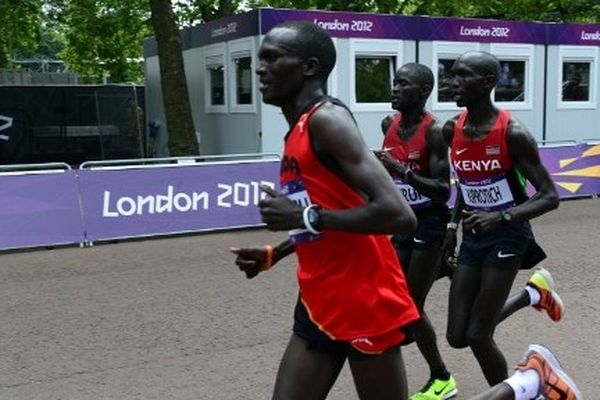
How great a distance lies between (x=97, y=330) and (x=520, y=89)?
14.0m

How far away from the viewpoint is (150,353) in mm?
5730

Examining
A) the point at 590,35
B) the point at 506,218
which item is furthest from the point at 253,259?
the point at 590,35

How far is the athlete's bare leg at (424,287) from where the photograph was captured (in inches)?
186

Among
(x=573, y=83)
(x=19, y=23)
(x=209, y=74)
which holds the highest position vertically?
(x=19, y=23)

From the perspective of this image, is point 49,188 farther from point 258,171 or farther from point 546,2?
point 546,2

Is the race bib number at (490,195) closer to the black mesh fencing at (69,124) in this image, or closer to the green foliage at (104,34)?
the black mesh fencing at (69,124)

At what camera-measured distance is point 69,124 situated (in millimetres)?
19250

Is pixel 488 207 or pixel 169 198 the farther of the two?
pixel 169 198

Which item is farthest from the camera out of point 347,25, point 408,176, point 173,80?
point 347,25

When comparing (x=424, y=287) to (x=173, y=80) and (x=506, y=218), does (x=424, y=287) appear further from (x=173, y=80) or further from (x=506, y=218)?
(x=173, y=80)

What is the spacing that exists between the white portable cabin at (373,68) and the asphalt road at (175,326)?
6558mm

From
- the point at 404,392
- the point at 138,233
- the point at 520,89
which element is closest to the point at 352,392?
the point at 404,392

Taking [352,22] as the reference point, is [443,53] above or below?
below

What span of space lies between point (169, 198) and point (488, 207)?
708 centimetres
